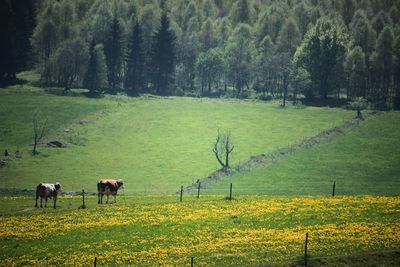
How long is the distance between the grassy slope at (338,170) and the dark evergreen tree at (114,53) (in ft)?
254

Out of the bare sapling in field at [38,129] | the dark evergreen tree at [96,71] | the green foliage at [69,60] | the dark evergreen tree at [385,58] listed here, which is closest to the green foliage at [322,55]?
the dark evergreen tree at [385,58]

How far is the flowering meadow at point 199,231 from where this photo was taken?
34.1m

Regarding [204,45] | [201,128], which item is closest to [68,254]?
[201,128]

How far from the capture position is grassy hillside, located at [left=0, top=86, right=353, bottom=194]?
83637 millimetres

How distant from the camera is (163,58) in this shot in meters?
160

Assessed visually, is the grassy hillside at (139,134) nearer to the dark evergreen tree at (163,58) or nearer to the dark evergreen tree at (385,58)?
the dark evergreen tree at (163,58)

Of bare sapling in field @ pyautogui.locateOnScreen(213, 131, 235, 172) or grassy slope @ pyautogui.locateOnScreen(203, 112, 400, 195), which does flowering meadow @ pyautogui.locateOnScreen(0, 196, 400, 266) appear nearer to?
grassy slope @ pyautogui.locateOnScreen(203, 112, 400, 195)

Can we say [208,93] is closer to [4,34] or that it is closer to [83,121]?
[83,121]

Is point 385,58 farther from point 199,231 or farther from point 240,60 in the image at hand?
point 199,231

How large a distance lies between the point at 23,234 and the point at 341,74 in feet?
404

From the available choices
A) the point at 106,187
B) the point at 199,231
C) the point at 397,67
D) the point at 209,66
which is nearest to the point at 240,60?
the point at 209,66

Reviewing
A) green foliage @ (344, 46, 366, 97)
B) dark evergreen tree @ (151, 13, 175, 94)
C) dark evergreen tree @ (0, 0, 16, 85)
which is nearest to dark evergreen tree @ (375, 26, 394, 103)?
green foliage @ (344, 46, 366, 97)

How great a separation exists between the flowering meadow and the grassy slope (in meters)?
17.9

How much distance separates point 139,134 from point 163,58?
56.6 meters
